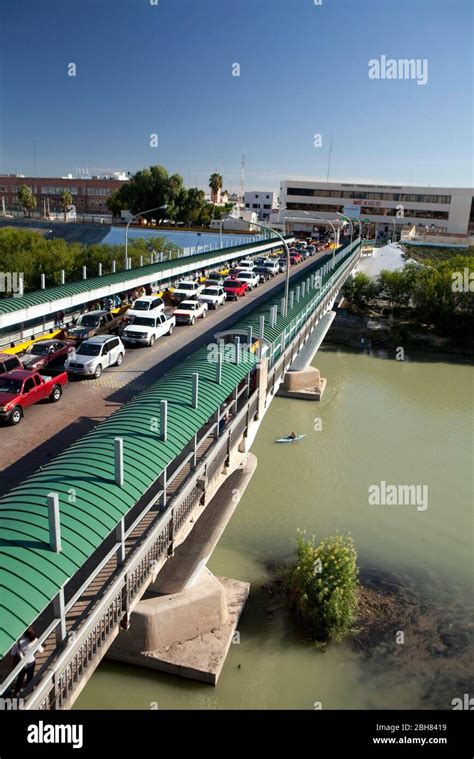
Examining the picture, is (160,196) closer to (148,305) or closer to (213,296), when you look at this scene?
(213,296)

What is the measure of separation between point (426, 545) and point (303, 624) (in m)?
6.83

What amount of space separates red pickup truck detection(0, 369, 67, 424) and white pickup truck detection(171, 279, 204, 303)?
1968cm

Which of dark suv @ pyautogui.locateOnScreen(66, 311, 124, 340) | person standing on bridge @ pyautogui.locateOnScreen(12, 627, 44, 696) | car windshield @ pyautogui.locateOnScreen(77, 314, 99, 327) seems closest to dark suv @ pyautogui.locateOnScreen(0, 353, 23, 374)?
dark suv @ pyautogui.locateOnScreen(66, 311, 124, 340)

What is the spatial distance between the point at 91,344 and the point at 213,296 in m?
17.2

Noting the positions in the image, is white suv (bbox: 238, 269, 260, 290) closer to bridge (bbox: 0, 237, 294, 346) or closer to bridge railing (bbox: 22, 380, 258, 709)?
bridge (bbox: 0, 237, 294, 346)

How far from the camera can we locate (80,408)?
696 inches

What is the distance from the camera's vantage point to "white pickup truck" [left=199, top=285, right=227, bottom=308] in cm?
3744

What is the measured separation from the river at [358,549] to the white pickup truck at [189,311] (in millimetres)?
6835

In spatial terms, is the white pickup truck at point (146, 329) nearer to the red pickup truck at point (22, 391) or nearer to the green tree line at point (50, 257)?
the red pickup truck at point (22, 391)

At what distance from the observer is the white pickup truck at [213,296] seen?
3744 cm

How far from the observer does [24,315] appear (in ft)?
76.6

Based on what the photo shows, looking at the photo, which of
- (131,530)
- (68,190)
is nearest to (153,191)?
(68,190)
